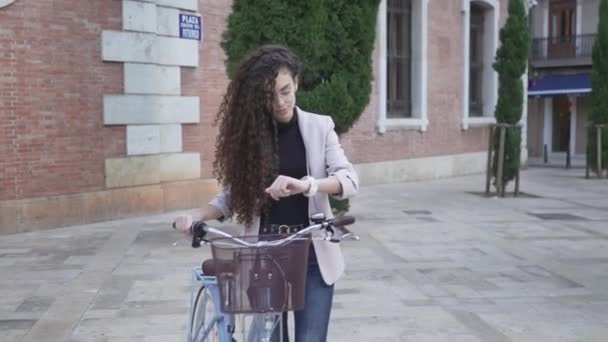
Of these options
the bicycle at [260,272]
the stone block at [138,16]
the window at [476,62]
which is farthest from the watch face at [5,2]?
the window at [476,62]

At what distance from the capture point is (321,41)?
9.27 meters

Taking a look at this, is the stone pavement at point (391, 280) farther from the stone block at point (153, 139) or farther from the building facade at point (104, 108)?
the stone block at point (153, 139)

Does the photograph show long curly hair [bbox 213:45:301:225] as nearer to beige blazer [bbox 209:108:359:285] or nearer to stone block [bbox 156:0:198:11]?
beige blazer [bbox 209:108:359:285]

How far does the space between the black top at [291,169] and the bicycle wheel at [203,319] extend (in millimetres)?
467

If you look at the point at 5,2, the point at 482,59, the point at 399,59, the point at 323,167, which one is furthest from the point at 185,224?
the point at 482,59

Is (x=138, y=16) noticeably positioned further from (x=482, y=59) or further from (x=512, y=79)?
(x=482, y=59)

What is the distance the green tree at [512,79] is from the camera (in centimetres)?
1455

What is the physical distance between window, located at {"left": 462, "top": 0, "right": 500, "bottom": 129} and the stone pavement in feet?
31.1

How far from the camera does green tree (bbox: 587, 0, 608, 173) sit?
1967 centimetres

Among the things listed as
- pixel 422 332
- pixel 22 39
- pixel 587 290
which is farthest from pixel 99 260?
pixel 587 290

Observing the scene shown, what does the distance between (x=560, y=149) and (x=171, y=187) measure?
27756mm

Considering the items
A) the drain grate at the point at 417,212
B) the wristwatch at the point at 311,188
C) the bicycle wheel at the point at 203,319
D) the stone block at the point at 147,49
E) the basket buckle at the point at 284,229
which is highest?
the stone block at the point at 147,49

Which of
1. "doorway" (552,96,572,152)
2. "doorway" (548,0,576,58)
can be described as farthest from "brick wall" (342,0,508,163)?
"doorway" (548,0,576,58)

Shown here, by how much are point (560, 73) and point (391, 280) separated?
3079 cm
